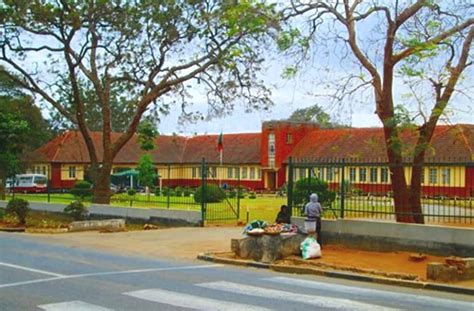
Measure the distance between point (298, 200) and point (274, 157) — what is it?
49740 mm

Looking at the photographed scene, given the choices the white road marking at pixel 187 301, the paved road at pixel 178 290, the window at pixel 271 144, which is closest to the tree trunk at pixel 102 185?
the paved road at pixel 178 290

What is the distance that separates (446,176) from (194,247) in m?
7.26

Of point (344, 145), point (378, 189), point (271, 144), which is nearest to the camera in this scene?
point (378, 189)

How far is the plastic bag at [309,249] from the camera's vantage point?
1639 cm

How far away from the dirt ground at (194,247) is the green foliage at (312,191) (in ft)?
5.00

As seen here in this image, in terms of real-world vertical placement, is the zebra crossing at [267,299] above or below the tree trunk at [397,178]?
below

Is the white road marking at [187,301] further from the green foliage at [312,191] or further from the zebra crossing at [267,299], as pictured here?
the green foliage at [312,191]

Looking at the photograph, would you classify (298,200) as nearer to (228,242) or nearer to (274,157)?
(228,242)

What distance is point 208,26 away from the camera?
30328 millimetres

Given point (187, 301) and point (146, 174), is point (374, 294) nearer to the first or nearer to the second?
point (187, 301)

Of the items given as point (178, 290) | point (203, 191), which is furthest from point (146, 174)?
point (178, 290)

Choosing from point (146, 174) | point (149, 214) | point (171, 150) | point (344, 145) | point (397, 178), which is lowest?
point (149, 214)

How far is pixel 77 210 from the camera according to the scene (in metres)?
30.3

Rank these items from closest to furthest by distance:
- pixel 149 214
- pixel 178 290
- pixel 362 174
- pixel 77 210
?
pixel 178 290
pixel 362 174
pixel 149 214
pixel 77 210
